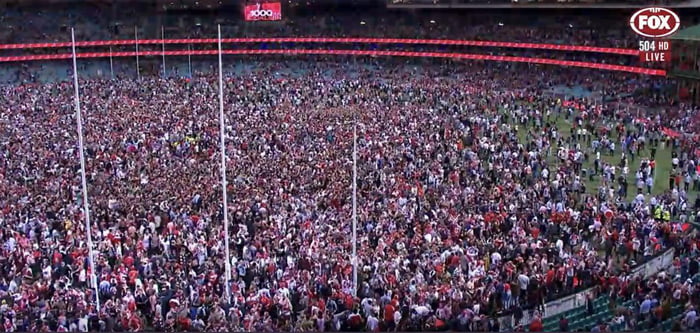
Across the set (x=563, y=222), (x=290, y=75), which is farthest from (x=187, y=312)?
(x=290, y=75)

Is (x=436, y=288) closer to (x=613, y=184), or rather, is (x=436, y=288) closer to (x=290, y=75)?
(x=613, y=184)

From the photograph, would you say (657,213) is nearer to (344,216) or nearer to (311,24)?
(344,216)

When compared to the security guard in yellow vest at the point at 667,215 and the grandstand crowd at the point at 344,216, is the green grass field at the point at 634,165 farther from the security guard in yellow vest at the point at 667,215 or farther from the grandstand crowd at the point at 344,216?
the security guard in yellow vest at the point at 667,215
